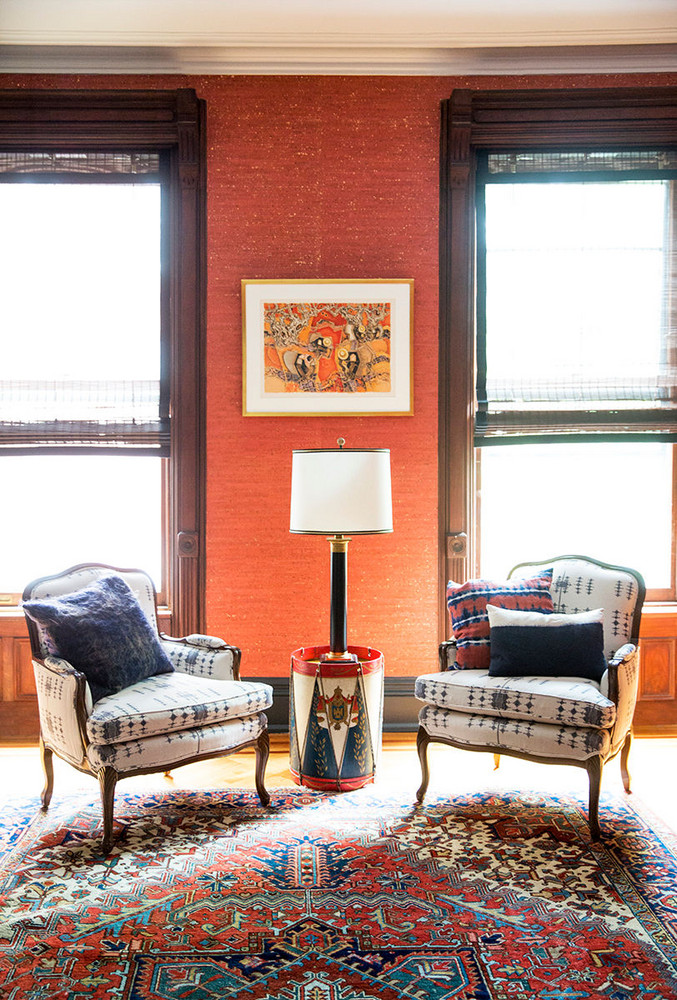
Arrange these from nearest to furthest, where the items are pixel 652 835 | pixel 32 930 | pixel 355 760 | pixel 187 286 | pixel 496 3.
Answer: pixel 32 930
pixel 652 835
pixel 355 760
pixel 496 3
pixel 187 286

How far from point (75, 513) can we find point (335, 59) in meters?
2.65

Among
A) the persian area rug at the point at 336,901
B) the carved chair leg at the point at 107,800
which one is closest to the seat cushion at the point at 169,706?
the carved chair leg at the point at 107,800

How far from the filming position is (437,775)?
3.79 meters

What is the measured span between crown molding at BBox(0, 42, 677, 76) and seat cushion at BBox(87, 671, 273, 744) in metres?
3.01

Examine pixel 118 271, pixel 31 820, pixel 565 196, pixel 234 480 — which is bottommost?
pixel 31 820

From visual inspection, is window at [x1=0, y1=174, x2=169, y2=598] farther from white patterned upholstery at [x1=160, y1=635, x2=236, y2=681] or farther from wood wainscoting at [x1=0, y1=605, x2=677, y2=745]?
white patterned upholstery at [x1=160, y1=635, x2=236, y2=681]

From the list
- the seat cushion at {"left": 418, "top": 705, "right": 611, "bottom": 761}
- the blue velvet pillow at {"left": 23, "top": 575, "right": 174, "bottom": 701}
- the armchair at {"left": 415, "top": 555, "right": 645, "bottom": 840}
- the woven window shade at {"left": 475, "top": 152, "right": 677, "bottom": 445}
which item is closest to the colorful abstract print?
the woven window shade at {"left": 475, "top": 152, "right": 677, "bottom": 445}

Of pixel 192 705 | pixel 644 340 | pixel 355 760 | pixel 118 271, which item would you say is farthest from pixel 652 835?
pixel 118 271

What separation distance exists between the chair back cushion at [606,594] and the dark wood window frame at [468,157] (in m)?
0.71

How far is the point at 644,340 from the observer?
4.43 metres

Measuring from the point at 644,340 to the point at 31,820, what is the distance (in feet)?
11.9

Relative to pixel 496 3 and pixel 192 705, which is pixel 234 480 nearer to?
pixel 192 705

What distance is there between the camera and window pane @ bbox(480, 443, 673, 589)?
178 inches

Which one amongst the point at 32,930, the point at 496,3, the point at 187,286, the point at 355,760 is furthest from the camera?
the point at 187,286
